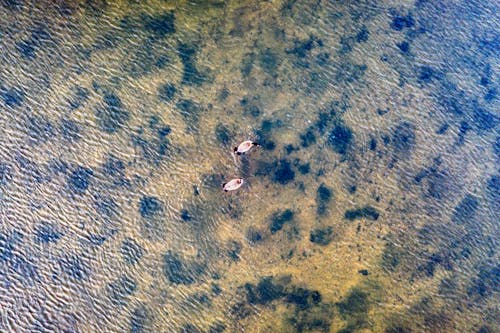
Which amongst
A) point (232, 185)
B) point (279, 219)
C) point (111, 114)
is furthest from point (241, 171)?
point (111, 114)

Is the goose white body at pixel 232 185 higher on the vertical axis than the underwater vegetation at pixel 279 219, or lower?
higher

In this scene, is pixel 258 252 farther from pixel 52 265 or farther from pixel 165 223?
pixel 52 265

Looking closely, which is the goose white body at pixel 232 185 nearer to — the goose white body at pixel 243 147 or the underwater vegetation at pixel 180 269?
the goose white body at pixel 243 147

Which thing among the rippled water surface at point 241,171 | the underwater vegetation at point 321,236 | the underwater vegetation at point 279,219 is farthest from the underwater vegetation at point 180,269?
the underwater vegetation at point 321,236

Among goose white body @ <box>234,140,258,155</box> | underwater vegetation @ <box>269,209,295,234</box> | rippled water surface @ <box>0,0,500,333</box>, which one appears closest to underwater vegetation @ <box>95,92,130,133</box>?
rippled water surface @ <box>0,0,500,333</box>

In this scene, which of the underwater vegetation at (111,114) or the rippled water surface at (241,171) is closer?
the rippled water surface at (241,171)

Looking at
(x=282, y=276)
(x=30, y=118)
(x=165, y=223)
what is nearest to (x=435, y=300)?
(x=282, y=276)
